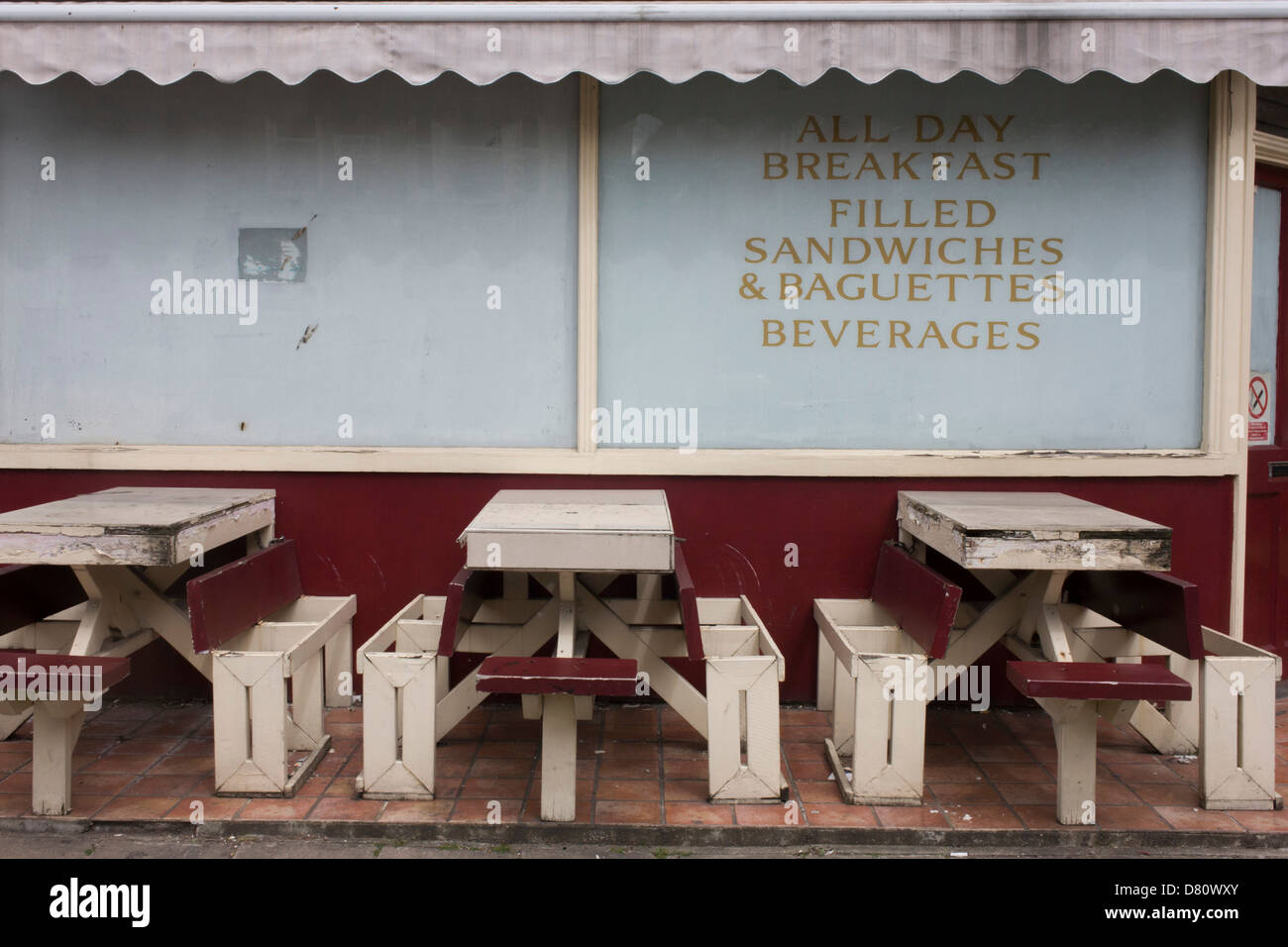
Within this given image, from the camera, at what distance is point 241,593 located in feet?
13.2

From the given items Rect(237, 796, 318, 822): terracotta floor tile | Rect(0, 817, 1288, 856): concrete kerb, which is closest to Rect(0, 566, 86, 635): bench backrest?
Rect(0, 817, 1288, 856): concrete kerb

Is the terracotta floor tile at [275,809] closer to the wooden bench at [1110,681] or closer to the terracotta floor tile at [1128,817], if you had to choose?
the wooden bench at [1110,681]

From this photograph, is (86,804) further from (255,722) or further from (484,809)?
(484,809)

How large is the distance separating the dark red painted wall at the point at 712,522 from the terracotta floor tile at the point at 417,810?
52.3 inches

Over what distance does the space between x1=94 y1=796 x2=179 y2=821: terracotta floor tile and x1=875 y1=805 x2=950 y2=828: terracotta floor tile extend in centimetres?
248

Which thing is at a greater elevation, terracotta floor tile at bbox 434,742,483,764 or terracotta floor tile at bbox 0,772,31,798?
terracotta floor tile at bbox 0,772,31,798

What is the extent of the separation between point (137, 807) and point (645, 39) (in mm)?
3712

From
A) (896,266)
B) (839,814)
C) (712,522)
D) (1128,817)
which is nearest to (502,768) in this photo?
(839,814)

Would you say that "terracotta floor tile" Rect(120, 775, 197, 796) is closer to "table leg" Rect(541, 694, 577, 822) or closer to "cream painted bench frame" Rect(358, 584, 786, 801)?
"cream painted bench frame" Rect(358, 584, 786, 801)

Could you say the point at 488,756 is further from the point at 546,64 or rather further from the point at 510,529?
the point at 546,64

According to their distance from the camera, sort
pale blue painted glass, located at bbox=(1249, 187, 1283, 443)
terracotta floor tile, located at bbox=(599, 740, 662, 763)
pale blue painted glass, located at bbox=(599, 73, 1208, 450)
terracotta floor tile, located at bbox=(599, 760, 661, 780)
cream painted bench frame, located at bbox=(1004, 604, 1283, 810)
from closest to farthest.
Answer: cream painted bench frame, located at bbox=(1004, 604, 1283, 810), terracotta floor tile, located at bbox=(599, 760, 661, 780), terracotta floor tile, located at bbox=(599, 740, 662, 763), pale blue painted glass, located at bbox=(599, 73, 1208, 450), pale blue painted glass, located at bbox=(1249, 187, 1283, 443)

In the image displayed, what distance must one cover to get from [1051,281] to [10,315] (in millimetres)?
5275

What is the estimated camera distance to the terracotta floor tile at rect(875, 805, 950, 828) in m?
3.54

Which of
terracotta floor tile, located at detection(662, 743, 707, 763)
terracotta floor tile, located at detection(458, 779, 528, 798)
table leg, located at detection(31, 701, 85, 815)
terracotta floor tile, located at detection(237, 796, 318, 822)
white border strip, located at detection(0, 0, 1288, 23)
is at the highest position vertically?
white border strip, located at detection(0, 0, 1288, 23)
